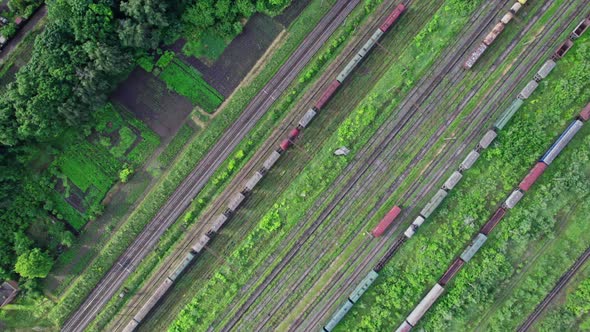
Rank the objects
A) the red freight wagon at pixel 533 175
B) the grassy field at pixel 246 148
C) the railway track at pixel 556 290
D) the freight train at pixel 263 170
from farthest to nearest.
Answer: the grassy field at pixel 246 148 → the freight train at pixel 263 170 → the railway track at pixel 556 290 → the red freight wagon at pixel 533 175

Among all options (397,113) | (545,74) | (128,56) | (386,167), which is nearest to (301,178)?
(386,167)

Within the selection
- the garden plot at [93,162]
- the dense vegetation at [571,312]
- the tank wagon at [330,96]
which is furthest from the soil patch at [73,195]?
the dense vegetation at [571,312]

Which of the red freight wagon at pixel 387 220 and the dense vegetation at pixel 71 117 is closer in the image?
the dense vegetation at pixel 71 117

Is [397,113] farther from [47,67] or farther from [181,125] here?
[47,67]

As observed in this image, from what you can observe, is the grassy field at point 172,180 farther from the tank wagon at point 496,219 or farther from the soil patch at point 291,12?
the tank wagon at point 496,219

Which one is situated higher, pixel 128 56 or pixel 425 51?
pixel 425 51

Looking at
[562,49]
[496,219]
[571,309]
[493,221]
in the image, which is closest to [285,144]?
[493,221]

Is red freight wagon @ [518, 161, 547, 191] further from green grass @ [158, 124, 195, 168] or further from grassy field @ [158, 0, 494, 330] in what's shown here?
green grass @ [158, 124, 195, 168]

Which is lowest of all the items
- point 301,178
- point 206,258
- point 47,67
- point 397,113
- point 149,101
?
point 206,258
